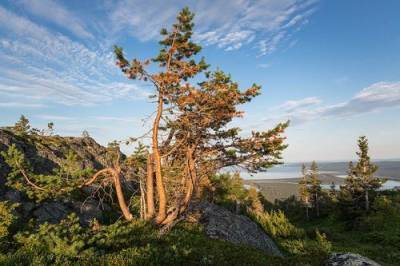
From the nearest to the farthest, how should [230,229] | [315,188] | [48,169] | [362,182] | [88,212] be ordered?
[230,229]
[88,212]
[48,169]
[362,182]
[315,188]

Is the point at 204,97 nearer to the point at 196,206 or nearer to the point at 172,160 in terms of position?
the point at 172,160

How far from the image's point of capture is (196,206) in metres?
22.4

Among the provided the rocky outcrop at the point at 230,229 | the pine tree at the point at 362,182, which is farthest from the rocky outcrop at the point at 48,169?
the pine tree at the point at 362,182

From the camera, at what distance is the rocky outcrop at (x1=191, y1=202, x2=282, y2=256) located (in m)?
17.1

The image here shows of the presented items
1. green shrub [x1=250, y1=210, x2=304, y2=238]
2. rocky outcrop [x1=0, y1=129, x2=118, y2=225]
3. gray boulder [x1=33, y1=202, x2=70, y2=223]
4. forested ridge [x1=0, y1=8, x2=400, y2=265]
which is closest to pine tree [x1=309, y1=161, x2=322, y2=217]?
forested ridge [x1=0, y1=8, x2=400, y2=265]

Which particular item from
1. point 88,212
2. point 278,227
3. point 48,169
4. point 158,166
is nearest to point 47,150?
point 48,169

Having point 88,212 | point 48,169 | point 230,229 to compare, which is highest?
point 48,169

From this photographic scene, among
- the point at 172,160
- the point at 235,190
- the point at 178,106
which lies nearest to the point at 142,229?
the point at 178,106

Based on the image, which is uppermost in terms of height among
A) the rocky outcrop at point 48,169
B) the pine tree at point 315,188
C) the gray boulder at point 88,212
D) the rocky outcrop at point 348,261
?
the rocky outcrop at point 48,169

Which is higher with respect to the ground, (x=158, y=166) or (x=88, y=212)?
(x=158, y=166)

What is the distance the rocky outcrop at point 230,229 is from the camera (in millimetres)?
A: 17094

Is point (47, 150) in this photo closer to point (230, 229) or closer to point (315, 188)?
point (230, 229)

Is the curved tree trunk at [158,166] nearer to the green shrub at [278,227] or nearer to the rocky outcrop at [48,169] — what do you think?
the rocky outcrop at [48,169]

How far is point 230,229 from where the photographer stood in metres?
18.3
